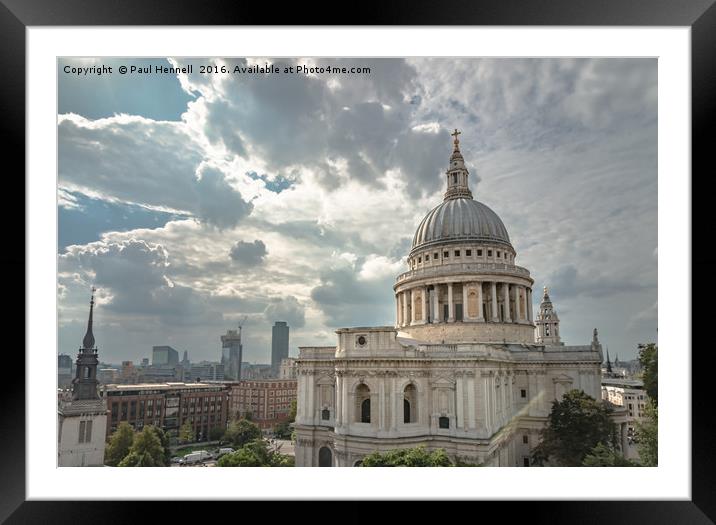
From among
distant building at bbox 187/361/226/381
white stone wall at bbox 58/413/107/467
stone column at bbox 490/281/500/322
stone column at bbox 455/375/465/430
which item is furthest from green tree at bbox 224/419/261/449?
stone column at bbox 490/281/500/322

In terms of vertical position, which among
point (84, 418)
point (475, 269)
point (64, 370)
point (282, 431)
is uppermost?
Result: point (475, 269)

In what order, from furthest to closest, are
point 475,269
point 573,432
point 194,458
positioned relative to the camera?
1. point 475,269
2. point 573,432
3. point 194,458

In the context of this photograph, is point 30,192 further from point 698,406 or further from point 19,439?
point 698,406

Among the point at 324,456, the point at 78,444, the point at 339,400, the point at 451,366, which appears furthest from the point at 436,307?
the point at 78,444

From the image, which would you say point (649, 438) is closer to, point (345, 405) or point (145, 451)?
point (345, 405)

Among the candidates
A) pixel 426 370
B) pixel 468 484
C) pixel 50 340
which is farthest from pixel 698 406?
pixel 50 340

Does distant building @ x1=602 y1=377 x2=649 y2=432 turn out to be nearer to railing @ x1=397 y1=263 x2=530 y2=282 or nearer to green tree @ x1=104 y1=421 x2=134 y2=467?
railing @ x1=397 y1=263 x2=530 y2=282

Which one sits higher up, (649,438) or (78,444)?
(78,444)
